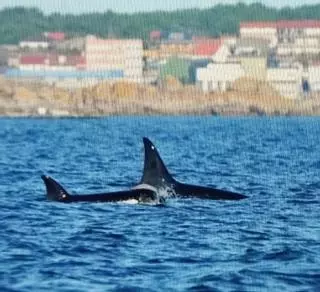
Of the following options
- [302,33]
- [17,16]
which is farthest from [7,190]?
[17,16]

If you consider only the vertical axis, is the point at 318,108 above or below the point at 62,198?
below

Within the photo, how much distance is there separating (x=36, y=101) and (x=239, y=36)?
30.5 metres

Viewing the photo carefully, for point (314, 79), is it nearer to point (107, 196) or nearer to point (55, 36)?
point (55, 36)

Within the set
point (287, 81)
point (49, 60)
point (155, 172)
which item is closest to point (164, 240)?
point (155, 172)

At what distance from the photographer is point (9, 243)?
16594mm

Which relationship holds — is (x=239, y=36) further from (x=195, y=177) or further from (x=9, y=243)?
(x=9, y=243)

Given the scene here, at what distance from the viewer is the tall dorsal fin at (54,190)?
2119 centimetres

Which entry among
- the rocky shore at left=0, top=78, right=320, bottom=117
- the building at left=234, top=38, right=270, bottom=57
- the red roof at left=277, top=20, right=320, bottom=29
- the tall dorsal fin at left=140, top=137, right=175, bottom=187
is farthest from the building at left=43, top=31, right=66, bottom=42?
the tall dorsal fin at left=140, top=137, right=175, bottom=187

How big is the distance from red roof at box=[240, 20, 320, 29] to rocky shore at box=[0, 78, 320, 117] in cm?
1974

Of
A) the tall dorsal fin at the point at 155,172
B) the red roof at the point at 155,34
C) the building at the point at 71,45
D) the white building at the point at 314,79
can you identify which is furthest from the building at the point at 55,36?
the tall dorsal fin at the point at 155,172

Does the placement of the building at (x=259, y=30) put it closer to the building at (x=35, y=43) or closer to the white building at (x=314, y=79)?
the white building at (x=314, y=79)

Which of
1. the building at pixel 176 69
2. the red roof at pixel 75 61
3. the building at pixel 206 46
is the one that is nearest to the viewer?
the building at pixel 176 69

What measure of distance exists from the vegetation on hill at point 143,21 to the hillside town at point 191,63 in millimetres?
6021

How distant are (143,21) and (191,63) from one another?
35.8m
